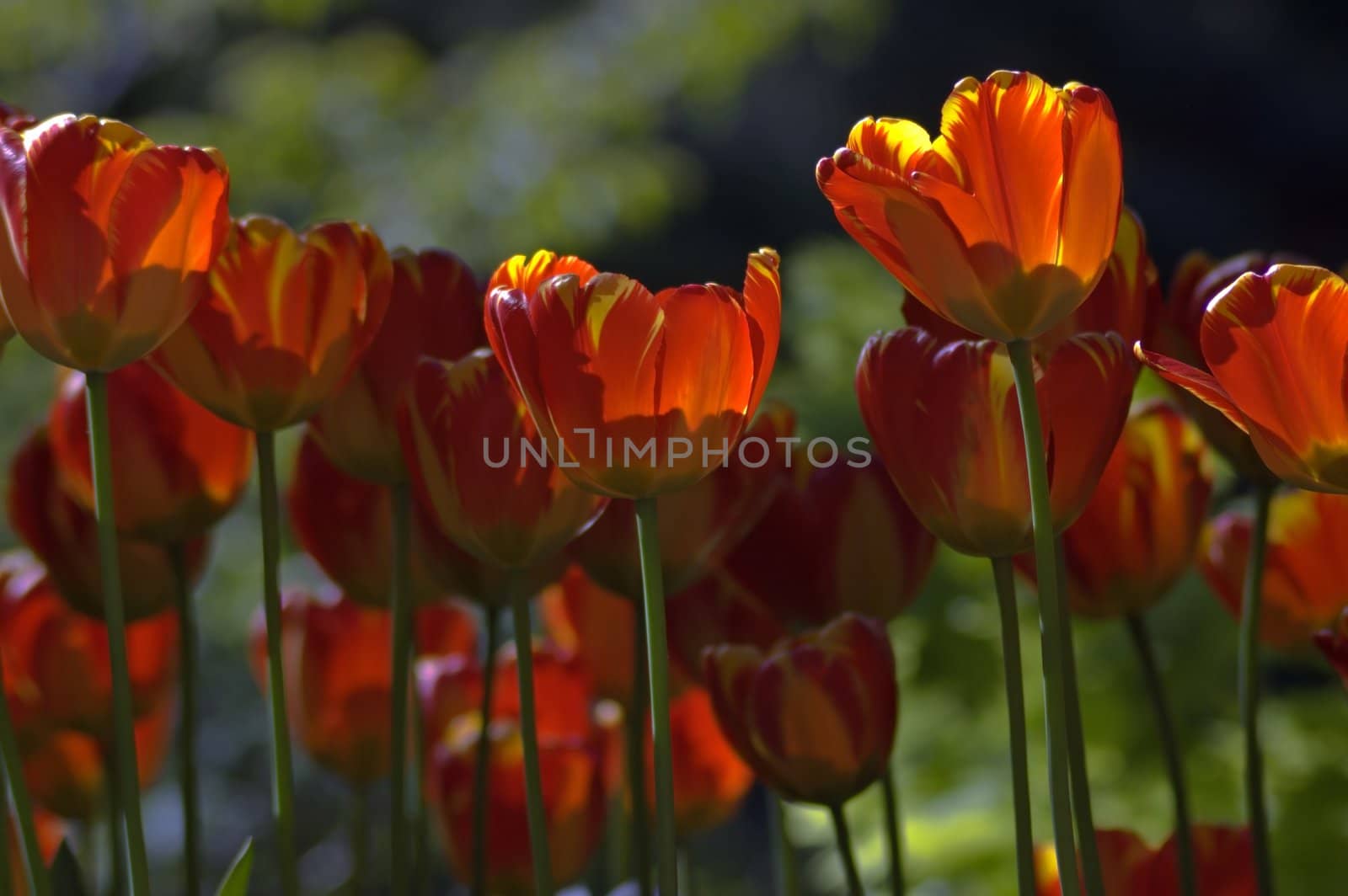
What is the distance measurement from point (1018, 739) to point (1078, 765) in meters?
0.05

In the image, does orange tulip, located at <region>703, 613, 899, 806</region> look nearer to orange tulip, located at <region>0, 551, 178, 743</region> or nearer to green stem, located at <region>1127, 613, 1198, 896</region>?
green stem, located at <region>1127, 613, 1198, 896</region>

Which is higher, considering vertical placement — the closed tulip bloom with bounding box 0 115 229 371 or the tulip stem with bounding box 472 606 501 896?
the closed tulip bloom with bounding box 0 115 229 371

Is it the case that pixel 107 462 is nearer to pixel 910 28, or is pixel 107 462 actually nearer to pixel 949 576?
pixel 949 576

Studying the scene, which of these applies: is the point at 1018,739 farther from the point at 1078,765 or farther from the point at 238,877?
the point at 238,877

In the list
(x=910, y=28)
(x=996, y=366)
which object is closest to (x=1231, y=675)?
(x=996, y=366)

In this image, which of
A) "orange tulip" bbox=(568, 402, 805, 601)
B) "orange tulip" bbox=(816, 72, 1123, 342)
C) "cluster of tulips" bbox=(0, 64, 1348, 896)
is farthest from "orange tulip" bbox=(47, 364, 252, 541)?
"orange tulip" bbox=(816, 72, 1123, 342)

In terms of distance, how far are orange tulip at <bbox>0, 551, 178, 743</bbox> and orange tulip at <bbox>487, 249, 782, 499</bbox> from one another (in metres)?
0.23

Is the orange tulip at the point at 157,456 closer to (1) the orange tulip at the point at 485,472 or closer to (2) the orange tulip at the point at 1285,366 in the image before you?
(1) the orange tulip at the point at 485,472

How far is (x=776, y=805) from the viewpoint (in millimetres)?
394

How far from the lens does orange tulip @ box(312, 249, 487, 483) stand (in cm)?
34

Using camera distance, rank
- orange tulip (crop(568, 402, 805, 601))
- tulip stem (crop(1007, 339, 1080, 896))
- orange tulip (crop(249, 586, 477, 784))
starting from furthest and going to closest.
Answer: orange tulip (crop(249, 586, 477, 784)) < orange tulip (crop(568, 402, 805, 601)) < tulip stem (crop(1007, 339, 1080, 896))

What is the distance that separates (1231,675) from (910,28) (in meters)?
1.90

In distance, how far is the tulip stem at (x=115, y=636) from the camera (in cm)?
27

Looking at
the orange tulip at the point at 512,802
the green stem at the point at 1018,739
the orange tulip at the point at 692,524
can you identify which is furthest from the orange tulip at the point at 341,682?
the green stem at the point at 1018,739
